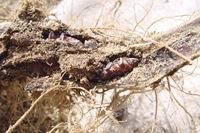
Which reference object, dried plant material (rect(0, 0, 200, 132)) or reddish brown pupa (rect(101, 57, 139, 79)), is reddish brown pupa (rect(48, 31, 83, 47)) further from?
reddish brown pupa (rect(101, 57, 139, 79))

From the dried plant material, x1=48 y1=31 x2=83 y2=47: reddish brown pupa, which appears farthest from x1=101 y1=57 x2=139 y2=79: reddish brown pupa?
x1=48 y1=31 x2=83 y2=47: reddish brown pupa

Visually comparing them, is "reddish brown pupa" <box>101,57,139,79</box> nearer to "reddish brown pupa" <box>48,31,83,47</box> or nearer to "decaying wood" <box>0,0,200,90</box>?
"decaying wood" <box>0,0,200,90</box>

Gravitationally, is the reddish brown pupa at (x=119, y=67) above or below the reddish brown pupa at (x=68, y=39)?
below

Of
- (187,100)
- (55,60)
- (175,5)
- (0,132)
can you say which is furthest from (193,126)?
(0,132)

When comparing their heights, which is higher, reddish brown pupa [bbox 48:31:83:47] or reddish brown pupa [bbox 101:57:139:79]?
reddish brown pupa [bbox 48:31:83:47]

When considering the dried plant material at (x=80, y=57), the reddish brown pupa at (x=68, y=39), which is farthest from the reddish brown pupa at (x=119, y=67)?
the reddish brown pupa at (x=68, y=39)

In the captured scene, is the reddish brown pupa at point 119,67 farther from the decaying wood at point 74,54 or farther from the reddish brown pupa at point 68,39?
the reddish brown pupa at point 68,39
